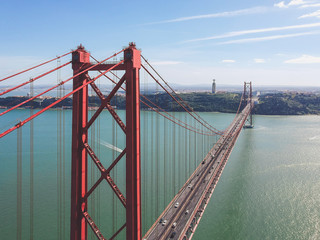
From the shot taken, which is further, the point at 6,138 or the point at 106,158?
the point at 6,138

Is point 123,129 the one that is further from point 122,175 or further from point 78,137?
point 122,175

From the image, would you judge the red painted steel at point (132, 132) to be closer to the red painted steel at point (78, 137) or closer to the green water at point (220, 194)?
the red painted steel at point (78, 137)

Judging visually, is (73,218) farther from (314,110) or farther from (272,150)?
(314,110)

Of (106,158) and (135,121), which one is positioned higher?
(135,121)

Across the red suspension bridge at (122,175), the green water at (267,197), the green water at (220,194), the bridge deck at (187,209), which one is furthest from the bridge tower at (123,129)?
the green water at (267,197)

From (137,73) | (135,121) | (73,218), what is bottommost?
(73,218)

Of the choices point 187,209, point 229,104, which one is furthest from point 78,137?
point 229,104

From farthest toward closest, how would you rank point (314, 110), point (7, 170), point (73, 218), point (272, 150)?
point (314, 110) → point (272, 150) → point (7, 170) → point (73, 218)

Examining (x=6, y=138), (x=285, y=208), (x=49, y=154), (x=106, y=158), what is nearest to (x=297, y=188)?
(x=285, y=208)
